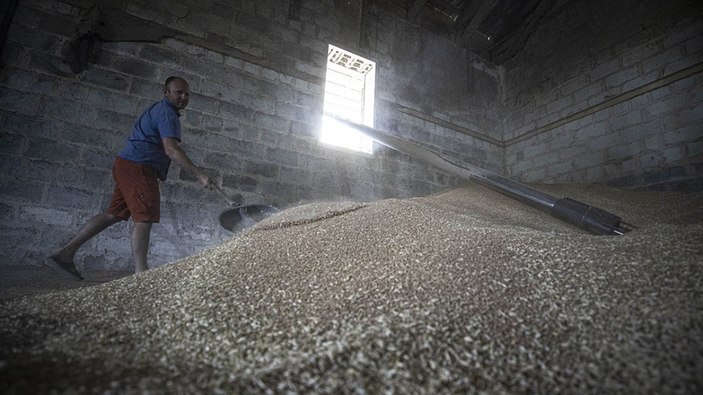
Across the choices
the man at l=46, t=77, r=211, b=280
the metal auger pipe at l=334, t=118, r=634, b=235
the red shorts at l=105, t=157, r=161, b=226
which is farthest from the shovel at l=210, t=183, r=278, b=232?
the metal auger pipe at l=334, t=118, r=634, b=235

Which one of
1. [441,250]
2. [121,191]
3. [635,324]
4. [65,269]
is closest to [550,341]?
[635,324]

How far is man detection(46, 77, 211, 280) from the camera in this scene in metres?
1.86

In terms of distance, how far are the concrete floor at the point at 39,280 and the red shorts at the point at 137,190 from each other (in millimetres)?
503

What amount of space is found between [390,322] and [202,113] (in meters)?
2.99

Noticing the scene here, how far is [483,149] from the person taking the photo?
5.03 meters

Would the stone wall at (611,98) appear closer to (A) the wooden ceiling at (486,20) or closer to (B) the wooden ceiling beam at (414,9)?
(A) the wooden ceiling at (486,20)

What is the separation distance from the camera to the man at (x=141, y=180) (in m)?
1.86

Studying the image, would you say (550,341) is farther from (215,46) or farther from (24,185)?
(215,46)

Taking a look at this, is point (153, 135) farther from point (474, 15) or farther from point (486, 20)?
point (486, 20)

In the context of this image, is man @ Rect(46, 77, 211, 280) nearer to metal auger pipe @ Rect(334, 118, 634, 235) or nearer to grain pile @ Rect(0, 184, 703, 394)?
grain pile @ Rect(0, 184, 703, 394)

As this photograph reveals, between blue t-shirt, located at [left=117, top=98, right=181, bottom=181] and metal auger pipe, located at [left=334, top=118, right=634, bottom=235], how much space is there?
205cm

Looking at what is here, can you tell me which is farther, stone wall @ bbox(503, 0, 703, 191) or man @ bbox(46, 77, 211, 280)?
stone wall @ bbox(503, 0, 703, 191)

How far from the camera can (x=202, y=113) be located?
3.00 meters

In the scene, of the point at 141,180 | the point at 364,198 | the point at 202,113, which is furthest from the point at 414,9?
the point at 141,180
